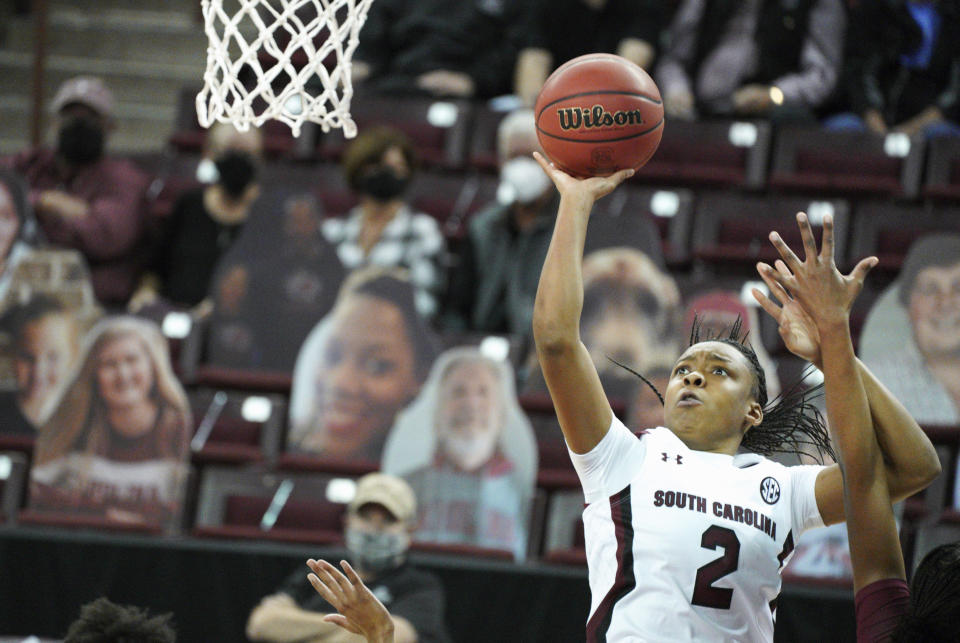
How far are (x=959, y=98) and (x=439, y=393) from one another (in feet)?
12.3

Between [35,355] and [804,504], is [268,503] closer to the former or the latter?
[35,355]

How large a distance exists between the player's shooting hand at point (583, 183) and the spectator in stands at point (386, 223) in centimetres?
353

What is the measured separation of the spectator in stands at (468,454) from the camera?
530 cm

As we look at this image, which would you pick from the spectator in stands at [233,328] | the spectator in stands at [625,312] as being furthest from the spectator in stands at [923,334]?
the spectator in stands at [233,328]

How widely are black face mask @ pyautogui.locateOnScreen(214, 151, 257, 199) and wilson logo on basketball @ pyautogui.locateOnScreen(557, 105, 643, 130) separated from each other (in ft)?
13.5

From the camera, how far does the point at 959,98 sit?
296 inches

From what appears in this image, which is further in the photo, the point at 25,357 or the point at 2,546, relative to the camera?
the point at 25,357

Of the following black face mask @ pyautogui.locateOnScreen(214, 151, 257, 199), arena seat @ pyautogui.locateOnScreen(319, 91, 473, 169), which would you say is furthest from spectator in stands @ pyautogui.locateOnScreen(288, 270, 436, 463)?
arena seat @ pyautogui.locateOnScreen(319, 91, 473, 169)

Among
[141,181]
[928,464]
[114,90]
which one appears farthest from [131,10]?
[928,464]

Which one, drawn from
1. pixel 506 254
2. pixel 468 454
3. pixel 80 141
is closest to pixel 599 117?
pixel 468 454

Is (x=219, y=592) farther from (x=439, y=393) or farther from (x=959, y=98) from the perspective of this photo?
(x=959, y=98)

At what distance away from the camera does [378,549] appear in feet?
15.8

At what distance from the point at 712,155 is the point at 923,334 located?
1876mm

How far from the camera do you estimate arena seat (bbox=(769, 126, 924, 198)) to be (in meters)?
7.02
